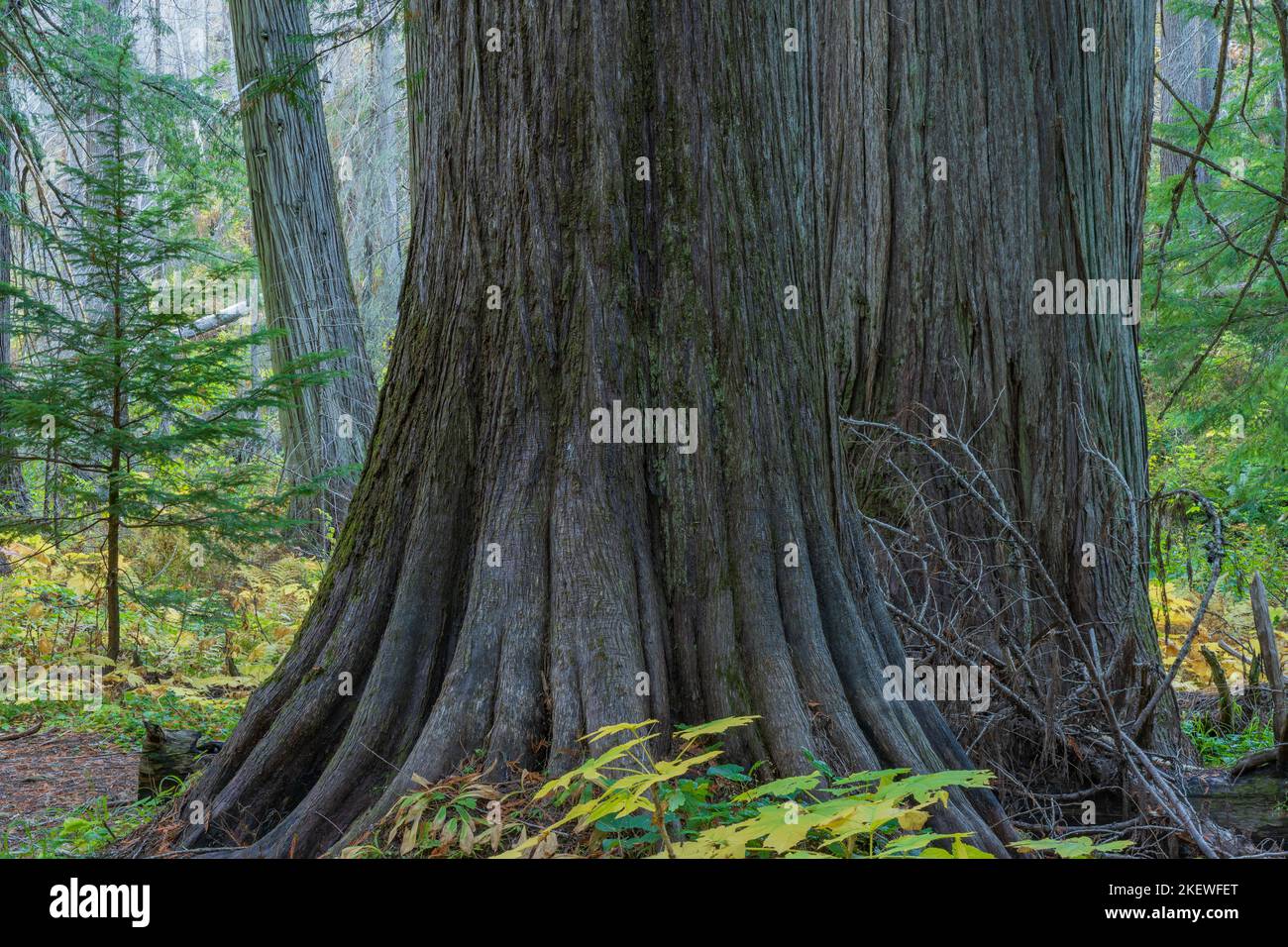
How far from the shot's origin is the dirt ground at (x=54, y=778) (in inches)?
159

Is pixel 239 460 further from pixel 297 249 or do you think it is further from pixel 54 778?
pixel 54 778

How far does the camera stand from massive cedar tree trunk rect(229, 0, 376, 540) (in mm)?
9836

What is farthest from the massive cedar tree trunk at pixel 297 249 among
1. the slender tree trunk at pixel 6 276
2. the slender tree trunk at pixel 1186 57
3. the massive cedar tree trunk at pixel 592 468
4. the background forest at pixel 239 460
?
the slender tree trunk at pixel 1186 57

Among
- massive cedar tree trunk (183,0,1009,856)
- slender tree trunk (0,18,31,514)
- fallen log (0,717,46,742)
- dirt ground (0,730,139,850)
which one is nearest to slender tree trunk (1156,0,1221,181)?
slender tree trunk (0,18,31,514)

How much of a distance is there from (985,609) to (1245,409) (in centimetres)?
623

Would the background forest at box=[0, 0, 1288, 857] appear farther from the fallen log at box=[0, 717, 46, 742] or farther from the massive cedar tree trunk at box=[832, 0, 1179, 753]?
the massive cedar tree trunk at box=[832, 0, 1179, 753]

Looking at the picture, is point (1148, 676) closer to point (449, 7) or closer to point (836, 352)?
point (836, 352)

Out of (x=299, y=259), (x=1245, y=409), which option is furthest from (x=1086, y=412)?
(x=299, y=259)

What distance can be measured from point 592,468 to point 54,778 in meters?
3.38

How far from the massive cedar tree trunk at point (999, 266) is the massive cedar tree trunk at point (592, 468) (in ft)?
5.50

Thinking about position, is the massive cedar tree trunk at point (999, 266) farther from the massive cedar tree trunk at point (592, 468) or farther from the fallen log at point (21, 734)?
the fallen log at point (21, 734)

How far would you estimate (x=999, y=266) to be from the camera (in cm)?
495

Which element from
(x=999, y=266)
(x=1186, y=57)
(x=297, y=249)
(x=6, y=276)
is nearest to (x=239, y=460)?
(x=297, y=249)

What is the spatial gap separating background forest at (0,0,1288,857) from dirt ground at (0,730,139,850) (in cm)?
2
